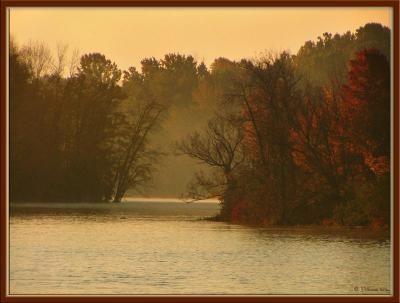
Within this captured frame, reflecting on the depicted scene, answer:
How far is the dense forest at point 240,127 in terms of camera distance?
4928 cm

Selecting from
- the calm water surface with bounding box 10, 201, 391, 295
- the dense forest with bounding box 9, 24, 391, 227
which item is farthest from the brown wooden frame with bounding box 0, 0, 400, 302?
the dense forest with bounding box 9, 24, 391, 227

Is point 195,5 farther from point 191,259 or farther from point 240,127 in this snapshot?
point 240,127

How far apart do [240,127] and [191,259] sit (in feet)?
77.6

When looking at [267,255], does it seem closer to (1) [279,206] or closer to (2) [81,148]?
(1) [279,206]

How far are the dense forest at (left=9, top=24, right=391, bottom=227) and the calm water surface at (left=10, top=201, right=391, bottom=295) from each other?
8.45ft

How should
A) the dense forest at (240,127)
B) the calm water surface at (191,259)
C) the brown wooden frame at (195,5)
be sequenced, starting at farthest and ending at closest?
1. the dense forest at (240,127)
2. the calm water surface at (191,259)
3. the brown wooden frame at (195,5)

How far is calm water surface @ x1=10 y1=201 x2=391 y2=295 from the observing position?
26953 millimetres

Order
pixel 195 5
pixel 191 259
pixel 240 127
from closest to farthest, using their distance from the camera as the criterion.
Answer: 1. pixel 195 5
2. pixel 191 259
3. pixel 240 127

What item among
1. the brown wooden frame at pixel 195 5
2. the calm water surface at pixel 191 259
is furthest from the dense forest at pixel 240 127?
the brown wooden frame at pixel 195 5

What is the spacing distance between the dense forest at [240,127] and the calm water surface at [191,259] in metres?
2.58

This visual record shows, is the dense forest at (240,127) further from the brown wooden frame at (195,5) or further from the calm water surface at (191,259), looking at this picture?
the brown wooden frame at (195,5)

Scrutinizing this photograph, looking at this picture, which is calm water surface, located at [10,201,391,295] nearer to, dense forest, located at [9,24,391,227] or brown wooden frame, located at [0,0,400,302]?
dense forest, located at [9,24,391,227]

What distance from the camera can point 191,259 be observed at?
35031 millimetres

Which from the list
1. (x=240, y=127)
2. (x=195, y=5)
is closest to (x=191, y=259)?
(x=195, y=5)
